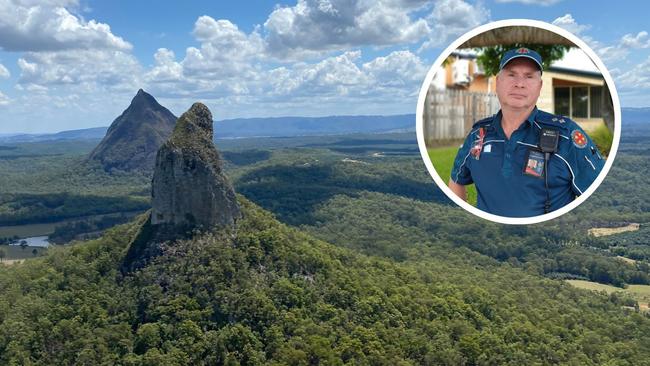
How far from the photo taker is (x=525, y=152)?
4934mm

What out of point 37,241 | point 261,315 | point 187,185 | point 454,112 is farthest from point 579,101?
point 37,241

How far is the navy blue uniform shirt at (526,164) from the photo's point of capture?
488 centimetres

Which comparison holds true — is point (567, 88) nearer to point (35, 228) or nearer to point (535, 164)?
point (535, 164)

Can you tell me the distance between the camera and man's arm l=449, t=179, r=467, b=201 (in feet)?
17.4

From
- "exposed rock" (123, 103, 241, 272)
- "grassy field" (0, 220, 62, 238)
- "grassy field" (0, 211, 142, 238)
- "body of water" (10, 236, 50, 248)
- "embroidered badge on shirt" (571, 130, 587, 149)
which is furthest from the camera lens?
"grassy field" (0, 211, 142, 238)

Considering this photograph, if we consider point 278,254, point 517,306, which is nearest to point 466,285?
point 517,306

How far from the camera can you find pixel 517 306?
5269 cm

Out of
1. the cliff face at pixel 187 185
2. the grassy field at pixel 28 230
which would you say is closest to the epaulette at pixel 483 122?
the cliff face at pixel 187 185

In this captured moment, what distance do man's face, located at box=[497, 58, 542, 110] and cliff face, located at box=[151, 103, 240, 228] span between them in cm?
4150

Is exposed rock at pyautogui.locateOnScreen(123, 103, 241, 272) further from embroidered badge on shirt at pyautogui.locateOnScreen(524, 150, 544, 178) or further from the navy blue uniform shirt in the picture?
embroidered badge on shirt at pyautogui.locateOnScreen(524, 150, 544, 178)

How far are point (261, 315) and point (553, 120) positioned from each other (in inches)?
1470

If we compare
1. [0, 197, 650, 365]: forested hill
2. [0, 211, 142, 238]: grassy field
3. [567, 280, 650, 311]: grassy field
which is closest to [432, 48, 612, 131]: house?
[0, 197, 650, 365]: forested hill

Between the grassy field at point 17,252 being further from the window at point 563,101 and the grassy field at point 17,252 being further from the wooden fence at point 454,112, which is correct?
the window at point 563,101

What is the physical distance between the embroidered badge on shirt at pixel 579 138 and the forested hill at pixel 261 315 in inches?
1343
